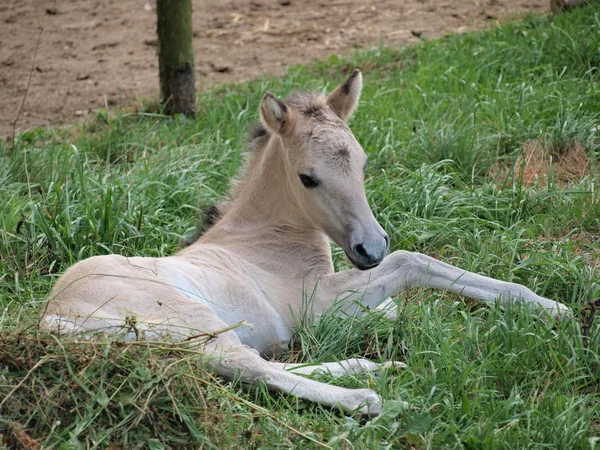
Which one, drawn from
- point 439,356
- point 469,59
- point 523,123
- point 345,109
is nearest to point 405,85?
point 469,59

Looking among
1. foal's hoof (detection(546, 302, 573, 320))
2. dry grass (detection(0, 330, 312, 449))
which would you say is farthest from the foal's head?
dry grass (detection(0, 330, 312, 449))

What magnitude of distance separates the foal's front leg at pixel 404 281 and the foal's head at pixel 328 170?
0.92 ft

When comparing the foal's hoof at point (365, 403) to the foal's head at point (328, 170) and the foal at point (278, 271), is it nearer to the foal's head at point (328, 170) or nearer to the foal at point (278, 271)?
the foal at point (278, 271)

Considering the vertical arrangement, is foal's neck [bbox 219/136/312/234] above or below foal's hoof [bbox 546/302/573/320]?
above

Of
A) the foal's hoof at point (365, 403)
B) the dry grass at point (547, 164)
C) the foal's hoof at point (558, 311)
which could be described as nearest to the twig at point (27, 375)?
the foal's hoof at point (365, 403)

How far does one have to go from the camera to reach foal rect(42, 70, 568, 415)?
396cm

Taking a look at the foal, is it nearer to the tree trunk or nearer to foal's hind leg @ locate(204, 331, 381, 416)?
foal's hind leg @ locate(204, 331, 381, 416)

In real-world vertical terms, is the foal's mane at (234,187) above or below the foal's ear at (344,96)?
below

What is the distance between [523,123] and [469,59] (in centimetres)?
154

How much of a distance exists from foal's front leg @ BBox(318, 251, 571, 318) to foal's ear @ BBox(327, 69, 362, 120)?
104cm

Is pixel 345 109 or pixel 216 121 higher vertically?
pixel 345 109

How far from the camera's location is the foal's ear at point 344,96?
16.6 ft

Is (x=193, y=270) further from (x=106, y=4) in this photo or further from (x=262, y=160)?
(x=106, y=4)

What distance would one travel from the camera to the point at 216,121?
7625mm
